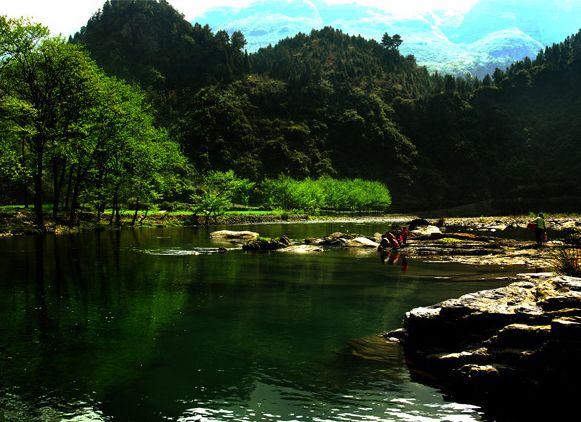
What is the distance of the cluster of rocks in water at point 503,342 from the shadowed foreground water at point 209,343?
97 centimetres

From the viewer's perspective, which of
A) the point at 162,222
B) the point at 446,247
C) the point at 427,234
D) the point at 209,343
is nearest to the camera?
the point at 209,343

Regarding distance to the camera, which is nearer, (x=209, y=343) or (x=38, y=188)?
(x=209, y=343)

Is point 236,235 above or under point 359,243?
above

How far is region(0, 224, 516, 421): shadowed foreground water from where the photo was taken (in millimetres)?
12047

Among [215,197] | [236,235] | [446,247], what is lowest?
[446,247]

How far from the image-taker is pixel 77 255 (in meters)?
41.9

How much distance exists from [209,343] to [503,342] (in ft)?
30.1

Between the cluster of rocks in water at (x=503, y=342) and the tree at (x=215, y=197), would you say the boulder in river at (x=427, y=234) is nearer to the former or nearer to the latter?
the cluster of rocks in water at (x=503, y=342)

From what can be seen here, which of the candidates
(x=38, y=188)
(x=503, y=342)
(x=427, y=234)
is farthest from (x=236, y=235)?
(x=503, y=342)

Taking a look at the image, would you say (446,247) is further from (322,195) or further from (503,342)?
(322,195)

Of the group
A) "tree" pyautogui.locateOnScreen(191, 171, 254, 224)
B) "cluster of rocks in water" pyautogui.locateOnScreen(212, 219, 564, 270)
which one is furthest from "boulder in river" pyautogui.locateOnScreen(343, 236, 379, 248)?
"tree" pyautogui.locateOnScreen(191, 171, 254, 224)

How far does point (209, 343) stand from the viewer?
17203 millimetres

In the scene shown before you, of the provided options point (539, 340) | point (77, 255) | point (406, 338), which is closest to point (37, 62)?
point (77, 255)

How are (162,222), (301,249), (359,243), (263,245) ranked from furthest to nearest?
(162,222) → (359,243) → (263,245) → (301,249)
